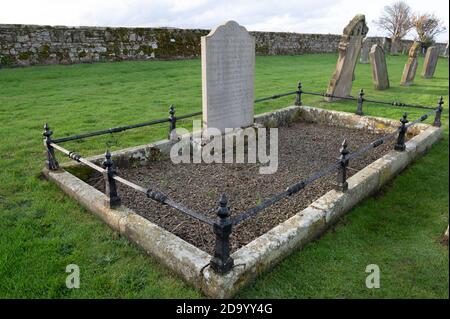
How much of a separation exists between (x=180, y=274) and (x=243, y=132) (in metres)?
3.77

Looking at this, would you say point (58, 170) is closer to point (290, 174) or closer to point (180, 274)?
point (180, 274)

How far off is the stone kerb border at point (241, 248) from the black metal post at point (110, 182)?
0.08 meters

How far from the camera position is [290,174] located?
5203 mm

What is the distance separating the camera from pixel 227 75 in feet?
19.0

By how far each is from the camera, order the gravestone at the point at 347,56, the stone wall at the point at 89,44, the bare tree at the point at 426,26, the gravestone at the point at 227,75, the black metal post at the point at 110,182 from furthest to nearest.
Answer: the bare tree at the point at 426,26, the stone wall at the point at 89,44, the gravestone at the point at 347,56, the gravestone at the point at 227,75, the black metal post at the point at 110,182

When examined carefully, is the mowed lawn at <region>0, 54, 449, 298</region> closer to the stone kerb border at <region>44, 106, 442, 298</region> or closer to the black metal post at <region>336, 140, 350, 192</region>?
the stone kerb border at <region>44, 106, 442, 298</region>

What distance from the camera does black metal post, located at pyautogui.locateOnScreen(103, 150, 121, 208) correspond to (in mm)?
3545

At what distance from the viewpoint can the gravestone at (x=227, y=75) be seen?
5.43 m

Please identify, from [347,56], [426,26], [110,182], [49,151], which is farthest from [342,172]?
[426,26]

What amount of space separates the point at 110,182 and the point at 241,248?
155 centimetres

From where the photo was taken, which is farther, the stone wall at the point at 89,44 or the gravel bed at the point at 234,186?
the stone wall at the point at 89,44

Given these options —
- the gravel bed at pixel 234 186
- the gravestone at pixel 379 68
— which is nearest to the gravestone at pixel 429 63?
the gravestone at pixel 379 68

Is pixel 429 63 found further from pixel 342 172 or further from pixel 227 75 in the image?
pixel 342 172

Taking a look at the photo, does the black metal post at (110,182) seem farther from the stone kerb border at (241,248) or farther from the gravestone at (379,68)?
the gravestone at (379,68)
